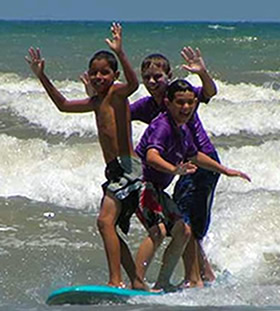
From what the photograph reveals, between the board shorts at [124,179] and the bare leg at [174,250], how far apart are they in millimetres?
329

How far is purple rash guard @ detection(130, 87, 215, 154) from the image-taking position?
570 centimetres

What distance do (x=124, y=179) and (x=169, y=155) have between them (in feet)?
1.00

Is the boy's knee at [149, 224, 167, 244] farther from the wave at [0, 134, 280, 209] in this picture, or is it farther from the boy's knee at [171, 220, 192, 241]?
the wave at [0, 134, 280, 209]

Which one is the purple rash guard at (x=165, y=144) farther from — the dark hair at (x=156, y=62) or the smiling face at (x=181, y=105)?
the dark hair at (x=156, y=62)

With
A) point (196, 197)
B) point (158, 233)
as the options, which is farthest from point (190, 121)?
point (158, 233)

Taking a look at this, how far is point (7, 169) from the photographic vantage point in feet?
35.4

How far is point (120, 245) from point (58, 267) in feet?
4.27

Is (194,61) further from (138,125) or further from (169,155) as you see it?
(138,125)

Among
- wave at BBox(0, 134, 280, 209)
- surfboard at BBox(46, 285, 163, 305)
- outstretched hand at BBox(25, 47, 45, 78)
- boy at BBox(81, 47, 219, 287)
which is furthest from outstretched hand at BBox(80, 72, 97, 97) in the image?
wave at BBox(0, 134, 280, 209)

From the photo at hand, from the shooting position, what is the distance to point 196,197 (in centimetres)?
582

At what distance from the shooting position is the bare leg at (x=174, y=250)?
5.60 m

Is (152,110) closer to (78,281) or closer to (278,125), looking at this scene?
(78,281)

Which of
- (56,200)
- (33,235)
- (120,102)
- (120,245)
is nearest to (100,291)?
(120,245)

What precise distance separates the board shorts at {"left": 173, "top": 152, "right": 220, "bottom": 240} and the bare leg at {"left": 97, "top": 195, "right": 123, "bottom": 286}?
51cm
